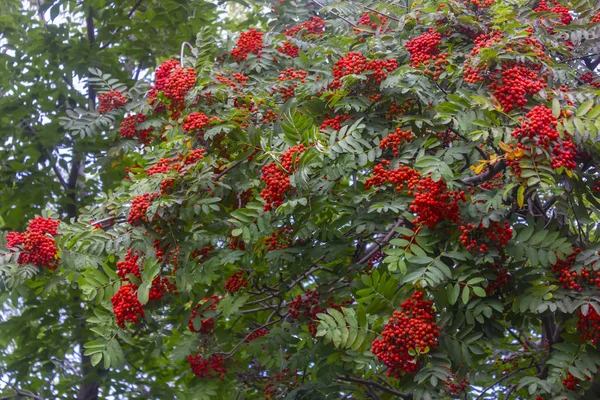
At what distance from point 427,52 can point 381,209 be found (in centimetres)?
Result: 89

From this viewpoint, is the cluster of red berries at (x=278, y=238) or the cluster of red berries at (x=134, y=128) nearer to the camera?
the cluster of red berries at (x=278, y=238)

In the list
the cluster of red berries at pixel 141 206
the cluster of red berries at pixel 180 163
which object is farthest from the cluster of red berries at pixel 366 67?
the cluster of red berries at pixel 141 206

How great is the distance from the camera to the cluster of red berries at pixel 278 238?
12.7 feet

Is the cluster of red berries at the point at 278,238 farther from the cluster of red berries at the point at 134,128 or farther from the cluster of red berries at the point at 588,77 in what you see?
the cluster of red berries at the point at 588,77

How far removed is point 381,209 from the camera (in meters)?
3.54

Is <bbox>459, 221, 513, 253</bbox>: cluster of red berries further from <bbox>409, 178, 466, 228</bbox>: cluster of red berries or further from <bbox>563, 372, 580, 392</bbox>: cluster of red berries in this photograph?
<bbox>563, 372, 580, 392</bbox>: cluster of red berries

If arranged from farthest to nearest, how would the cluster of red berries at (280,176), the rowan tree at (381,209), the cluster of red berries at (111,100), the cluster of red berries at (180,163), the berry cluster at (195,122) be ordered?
the cluster of red berries at (111,100), the berry cluster at (195,122), the cluster of red berries at (180,163), the cluster of red berries at (280,176), the rowan tree at (381,209)

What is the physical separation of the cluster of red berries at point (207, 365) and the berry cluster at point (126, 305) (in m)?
1.12

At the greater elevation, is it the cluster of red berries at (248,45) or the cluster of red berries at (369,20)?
the cluster of red berries at (248,45)

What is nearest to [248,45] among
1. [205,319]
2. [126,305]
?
[205,319]

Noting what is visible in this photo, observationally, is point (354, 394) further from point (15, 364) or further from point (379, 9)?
point (15, 364)

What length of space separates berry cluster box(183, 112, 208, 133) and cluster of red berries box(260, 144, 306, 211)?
1.87ft

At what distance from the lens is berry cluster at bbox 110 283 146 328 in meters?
3.58

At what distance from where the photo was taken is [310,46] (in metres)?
4.77
